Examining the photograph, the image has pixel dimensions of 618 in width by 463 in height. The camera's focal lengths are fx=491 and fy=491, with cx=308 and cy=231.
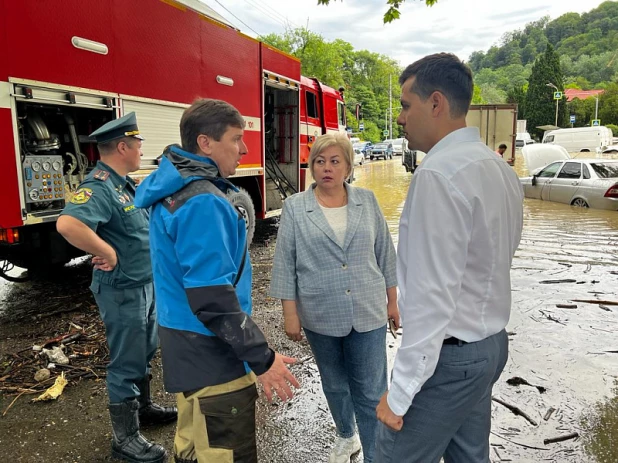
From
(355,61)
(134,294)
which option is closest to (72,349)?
(134,294)

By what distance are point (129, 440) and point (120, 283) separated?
91 cm

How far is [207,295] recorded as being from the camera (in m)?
1.75

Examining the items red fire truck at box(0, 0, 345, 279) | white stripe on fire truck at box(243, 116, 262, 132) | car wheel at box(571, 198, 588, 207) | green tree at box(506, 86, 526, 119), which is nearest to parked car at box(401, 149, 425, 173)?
car wheel at box(571, 198, 588, 207)

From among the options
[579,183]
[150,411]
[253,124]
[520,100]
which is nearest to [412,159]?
[579,183]

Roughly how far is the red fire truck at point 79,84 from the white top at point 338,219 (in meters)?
2.98

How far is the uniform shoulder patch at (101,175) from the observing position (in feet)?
9.24

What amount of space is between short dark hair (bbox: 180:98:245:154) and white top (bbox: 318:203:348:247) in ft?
2.80

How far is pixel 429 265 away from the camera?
57.6 inches

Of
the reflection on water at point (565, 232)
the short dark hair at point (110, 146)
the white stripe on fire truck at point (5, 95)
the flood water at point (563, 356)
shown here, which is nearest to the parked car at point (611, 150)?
the reflection on water at point (565, 232)

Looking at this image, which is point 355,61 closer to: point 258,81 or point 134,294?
point 258,81

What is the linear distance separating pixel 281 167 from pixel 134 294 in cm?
762

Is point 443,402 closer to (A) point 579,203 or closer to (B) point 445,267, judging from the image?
(B) point 445,267

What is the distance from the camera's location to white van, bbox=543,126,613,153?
112 ft

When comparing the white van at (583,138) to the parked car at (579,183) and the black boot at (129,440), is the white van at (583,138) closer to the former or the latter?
the parked car at (579,183)
